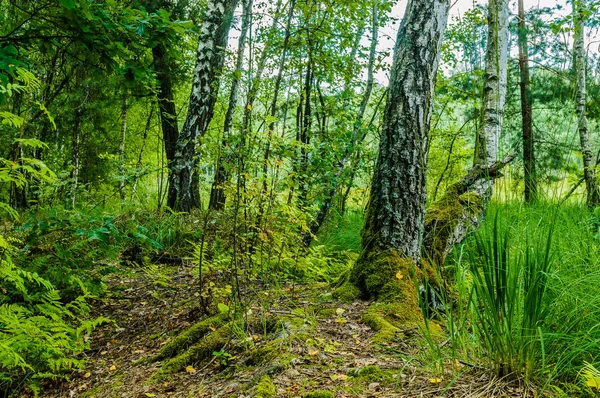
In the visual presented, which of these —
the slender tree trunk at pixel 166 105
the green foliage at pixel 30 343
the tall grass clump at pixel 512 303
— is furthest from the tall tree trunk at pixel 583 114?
the slender tree trunk at pixel 166 105

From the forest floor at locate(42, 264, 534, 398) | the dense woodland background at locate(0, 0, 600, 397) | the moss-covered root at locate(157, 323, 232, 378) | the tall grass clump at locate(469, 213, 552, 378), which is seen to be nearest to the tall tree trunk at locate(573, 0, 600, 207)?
the dense woodland background at locate(0, 0, 600, 397)

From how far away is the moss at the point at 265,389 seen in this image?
215cm

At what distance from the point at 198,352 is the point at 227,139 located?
1764mm

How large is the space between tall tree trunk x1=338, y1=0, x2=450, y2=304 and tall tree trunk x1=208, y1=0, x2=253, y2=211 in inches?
50.7

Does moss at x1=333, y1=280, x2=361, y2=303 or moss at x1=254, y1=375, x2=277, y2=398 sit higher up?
moss at x1=333, y1=280, x2=361, y2=303

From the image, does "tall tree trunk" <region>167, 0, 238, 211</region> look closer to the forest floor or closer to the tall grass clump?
the forest floor

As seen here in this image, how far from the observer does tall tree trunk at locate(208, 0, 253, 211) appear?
3494 mm

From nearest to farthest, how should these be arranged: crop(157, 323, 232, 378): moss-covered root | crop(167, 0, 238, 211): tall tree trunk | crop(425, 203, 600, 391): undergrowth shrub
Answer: crop(425, 203, 600, 391): undergrowth shrub < crop(157, 323, 232, 378): moss-covered root < crop(167, 0, 238, 211): tall tree trunk

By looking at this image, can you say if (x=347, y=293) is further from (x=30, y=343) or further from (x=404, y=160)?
(x=30, y=343)

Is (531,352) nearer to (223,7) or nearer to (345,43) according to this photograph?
(345,43)

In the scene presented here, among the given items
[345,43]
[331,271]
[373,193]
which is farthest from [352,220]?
[373,193]

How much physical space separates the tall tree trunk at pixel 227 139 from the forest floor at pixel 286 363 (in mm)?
1151

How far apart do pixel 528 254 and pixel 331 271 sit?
11.2ft

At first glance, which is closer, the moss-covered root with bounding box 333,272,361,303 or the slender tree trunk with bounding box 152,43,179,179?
the moss-covered root with bounding box 333,272,361,303
